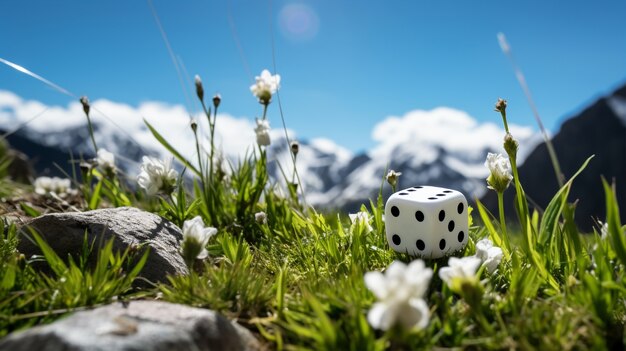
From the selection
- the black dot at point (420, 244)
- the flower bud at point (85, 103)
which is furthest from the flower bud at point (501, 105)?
the flower bud at point (85, 103)

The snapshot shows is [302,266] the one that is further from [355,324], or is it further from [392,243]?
[355,324]

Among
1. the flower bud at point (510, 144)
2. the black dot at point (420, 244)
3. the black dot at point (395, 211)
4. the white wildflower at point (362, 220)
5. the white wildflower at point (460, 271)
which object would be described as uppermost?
the flower bud at point (510, 144)

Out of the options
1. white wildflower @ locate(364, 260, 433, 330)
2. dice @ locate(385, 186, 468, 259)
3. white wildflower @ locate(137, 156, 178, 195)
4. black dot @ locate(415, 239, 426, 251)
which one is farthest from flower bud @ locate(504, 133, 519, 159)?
white wildflower @ locate(137, 156, 178, 195)

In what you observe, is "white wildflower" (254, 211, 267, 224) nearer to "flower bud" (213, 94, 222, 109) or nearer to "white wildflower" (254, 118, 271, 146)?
"white wildflower" (254, 118, 271, 146)

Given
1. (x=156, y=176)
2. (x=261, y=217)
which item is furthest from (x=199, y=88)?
(x=261, y=217)

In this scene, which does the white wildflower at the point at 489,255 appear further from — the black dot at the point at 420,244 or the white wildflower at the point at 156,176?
the white wildflower at the point at 156,176

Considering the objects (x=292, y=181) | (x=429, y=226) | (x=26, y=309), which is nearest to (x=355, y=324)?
(x=429, y=226)
